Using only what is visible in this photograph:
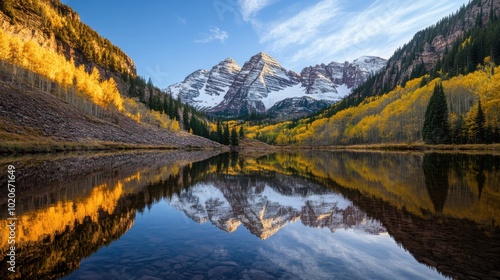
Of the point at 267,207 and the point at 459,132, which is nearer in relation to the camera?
the point at 267,207

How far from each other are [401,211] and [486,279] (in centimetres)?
745

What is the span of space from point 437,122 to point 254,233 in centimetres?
9845

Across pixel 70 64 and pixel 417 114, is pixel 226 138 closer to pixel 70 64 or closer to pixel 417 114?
pixel 70 64

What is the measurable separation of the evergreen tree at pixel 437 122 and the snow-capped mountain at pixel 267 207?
84.3 meters

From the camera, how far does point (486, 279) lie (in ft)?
21.8

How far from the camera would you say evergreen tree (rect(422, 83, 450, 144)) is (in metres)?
87.2

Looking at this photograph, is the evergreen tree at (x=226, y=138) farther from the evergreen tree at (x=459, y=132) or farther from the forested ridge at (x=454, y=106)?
the evergreen tree at (x=459, y=132)

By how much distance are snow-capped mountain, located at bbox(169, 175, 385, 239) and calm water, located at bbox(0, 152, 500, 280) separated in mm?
68

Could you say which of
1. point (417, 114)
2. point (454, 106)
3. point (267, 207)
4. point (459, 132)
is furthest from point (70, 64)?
point (454, 106)

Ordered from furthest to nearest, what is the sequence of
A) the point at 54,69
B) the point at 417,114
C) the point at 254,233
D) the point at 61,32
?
the point at 61,32 → the point at 417,114 → the point at 54,69 → the point at 254,233

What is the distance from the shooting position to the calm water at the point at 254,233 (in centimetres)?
759

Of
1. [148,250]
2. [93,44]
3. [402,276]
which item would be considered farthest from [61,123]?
[93,44]

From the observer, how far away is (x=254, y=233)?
1130 centimetres

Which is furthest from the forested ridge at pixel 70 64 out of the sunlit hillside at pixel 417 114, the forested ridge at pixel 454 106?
the forested ridge at pixel 454 106
